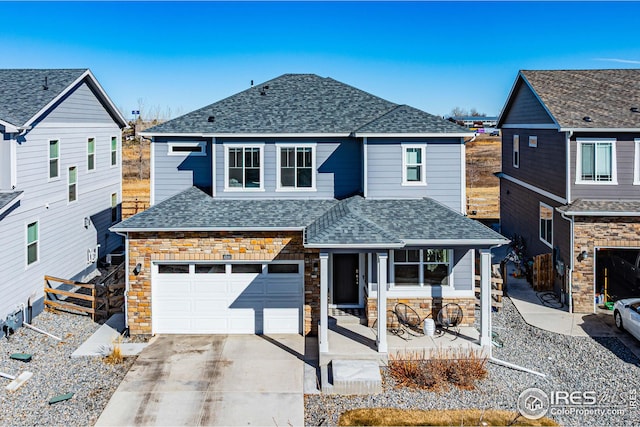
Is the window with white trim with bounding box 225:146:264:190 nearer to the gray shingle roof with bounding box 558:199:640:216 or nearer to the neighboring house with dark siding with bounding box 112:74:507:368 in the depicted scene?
the neighboring house with dark siding with bounding box 112:74:507:368

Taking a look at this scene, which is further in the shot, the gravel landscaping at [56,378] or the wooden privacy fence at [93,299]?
the wooden privacy fence at [93,299]

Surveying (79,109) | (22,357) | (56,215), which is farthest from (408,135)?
(79,109)

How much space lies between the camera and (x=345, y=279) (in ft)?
50.3

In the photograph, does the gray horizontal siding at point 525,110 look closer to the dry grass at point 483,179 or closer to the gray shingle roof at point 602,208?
the gray shingle roof at point 602,208

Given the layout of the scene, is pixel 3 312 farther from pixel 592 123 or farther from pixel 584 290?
pixel 592 123

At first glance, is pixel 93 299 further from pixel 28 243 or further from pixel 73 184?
pixel 73 184

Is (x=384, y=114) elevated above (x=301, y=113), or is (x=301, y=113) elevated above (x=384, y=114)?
(x=301, y=113)

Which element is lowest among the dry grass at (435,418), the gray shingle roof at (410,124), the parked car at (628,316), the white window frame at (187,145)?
the dry grass at (435,418)

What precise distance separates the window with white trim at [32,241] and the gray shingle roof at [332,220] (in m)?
4.09

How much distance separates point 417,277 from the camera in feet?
47.1

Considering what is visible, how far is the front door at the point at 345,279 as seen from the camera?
600 inches

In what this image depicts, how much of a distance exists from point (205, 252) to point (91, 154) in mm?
10125

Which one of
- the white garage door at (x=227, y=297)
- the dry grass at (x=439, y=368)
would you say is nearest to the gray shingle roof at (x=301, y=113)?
the white garage door at (x=227, y=297)

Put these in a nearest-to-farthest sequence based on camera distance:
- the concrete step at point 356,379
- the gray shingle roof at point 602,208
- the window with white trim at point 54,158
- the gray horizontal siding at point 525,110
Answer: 1. the concrete step at point 356,379
2. the gray shingle roof at point 602,208
3. the window with white trim at point 54,158
4. the gray horizontal siding at point 525,110
